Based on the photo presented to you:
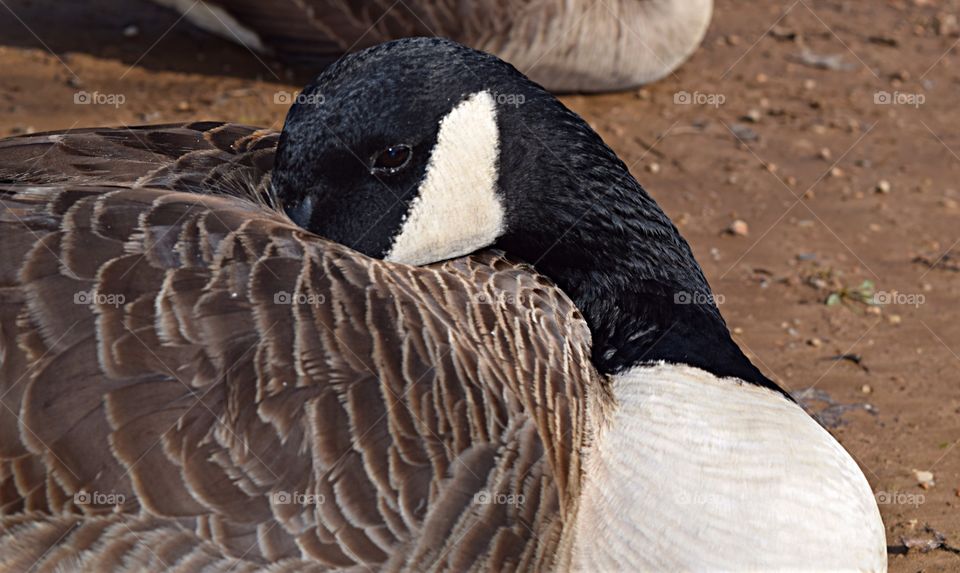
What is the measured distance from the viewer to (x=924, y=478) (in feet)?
14.1

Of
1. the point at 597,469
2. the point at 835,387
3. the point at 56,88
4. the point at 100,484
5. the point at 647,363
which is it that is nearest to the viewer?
the point at 100,484

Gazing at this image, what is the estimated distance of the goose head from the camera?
3111mm

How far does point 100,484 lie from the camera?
2.93 meters

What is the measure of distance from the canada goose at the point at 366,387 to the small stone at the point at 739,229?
103 inches

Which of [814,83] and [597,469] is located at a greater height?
[597,469]

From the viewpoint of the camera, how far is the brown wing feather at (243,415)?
2.92 metres

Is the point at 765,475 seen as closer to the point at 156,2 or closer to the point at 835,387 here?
the point at 835,387

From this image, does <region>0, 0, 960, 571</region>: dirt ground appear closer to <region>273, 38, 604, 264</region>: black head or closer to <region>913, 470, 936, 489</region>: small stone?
<region>913, 470, 936, 489</region>: small stone

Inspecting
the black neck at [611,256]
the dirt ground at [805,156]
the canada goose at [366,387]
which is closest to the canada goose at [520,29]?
the dirt ground at [805,156]

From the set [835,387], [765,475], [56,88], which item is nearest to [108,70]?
[56,88]

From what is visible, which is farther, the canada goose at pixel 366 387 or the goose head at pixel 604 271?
the goose head at pixel 604 271

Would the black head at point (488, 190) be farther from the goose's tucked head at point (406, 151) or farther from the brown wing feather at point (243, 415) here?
the brown wing feather at point (243, 415)

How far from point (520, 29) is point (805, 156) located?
1.98 m

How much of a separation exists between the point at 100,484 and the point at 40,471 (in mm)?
157
